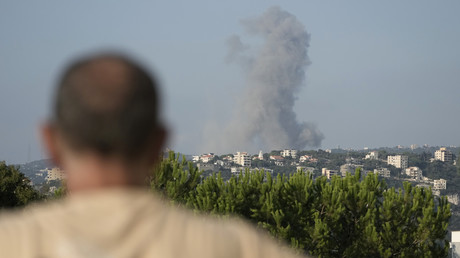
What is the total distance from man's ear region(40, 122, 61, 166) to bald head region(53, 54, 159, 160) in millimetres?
63

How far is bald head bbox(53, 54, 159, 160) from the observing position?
4.76 ft

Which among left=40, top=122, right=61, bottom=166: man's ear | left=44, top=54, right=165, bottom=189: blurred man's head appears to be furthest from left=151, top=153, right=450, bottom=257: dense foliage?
left=44, top=54, right=165, bottom=189: blurred man's head

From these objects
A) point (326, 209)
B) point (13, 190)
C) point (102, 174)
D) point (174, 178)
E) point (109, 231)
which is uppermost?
point (102, 174)

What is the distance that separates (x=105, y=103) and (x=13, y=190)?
178ft

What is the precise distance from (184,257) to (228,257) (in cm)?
9

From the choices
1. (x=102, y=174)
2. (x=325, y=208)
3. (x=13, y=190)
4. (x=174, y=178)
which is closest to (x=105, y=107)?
(x=102, y=174)

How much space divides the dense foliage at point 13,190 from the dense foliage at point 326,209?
1442cm

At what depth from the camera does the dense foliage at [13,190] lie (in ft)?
173

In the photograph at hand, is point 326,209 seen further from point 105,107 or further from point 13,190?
point 105,107

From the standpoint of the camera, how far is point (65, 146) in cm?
154

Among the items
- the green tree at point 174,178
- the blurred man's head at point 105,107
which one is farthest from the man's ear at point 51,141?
the green tree at point 174,178

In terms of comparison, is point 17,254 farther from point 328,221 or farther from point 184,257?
point 328,221

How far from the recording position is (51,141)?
1591mm

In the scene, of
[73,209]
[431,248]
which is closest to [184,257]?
[73,209]
